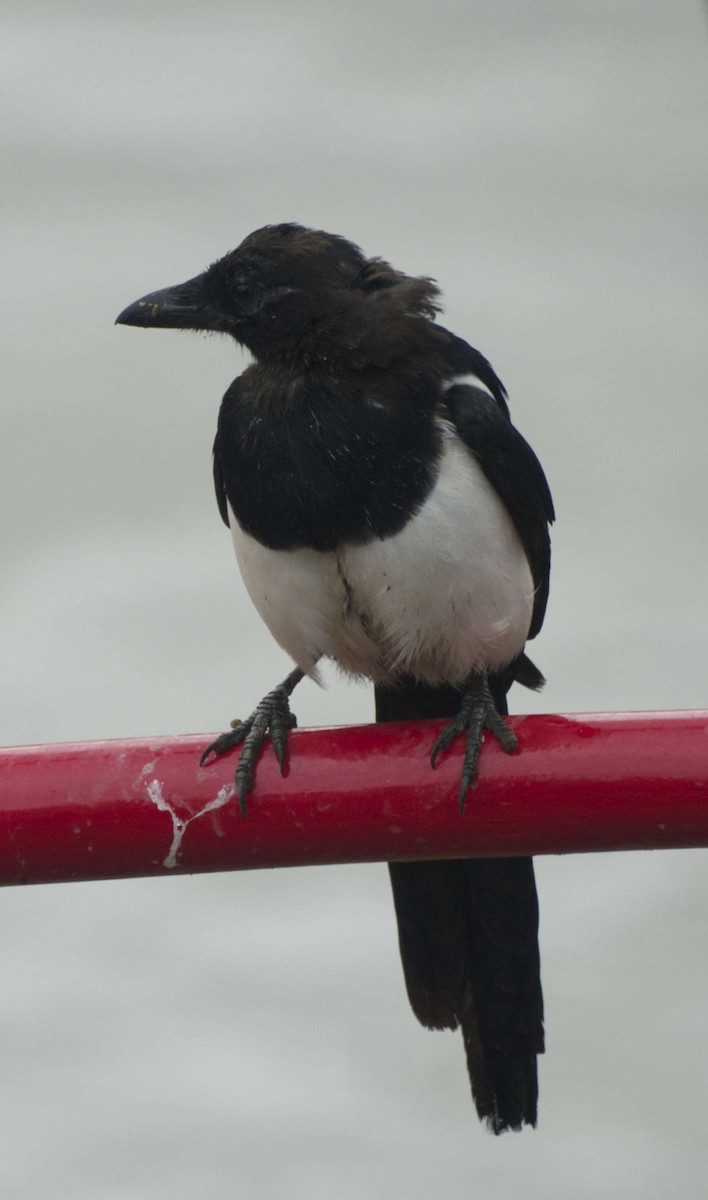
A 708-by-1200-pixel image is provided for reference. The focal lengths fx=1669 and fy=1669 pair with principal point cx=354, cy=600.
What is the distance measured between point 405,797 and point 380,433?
0.41 m

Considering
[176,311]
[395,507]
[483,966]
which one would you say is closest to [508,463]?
[395,507]

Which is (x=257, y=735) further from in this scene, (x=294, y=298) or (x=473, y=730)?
(x=294, y=298)

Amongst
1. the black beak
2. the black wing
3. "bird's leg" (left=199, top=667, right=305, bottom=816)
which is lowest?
"bird's leg" (left=199, top=667, right=305, bottom=816)

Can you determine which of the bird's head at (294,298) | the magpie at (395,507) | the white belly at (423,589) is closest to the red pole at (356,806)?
the magpie at (395,507)

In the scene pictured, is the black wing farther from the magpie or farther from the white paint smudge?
the white paint smudge

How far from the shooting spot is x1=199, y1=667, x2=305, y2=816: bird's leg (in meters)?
1.15

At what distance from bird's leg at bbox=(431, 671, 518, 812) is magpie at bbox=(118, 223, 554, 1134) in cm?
1

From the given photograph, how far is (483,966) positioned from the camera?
58.3 inches

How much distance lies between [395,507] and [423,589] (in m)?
0.09

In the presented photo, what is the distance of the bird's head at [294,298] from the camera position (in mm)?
1494

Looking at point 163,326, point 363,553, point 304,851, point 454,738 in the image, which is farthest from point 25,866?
point 163,326

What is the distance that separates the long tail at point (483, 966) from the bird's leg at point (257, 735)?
19 centimetres

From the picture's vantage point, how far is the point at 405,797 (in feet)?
3.78

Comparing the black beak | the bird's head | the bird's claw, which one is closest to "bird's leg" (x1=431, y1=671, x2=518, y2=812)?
the bird's claw
